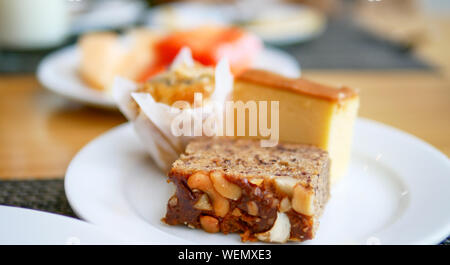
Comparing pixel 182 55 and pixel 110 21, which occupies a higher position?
pixel 110 21

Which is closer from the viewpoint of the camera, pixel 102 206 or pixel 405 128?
pixel 102 206

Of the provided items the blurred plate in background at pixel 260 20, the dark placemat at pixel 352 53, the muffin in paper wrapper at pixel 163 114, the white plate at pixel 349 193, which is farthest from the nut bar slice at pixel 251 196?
the blurred plate in background at pixel 260 20

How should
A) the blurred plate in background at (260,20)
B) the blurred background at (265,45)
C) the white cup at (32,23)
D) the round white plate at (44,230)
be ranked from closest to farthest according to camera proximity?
the round white plate at (44,230) < the blurred background at (265,45) < the white cup at (32,23) < the blurred plate in background at (260,20)

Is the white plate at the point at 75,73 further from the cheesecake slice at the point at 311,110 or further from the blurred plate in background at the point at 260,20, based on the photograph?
the cheesecake slice at the point at 311,110

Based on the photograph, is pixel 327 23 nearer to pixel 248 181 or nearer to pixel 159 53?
pixel 159 53
